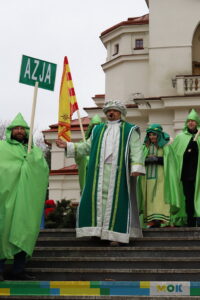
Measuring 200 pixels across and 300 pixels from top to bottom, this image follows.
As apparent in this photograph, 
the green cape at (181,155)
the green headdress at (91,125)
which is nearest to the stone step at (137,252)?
the green cape at (181,155)

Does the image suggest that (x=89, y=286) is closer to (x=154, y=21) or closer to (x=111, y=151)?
(x=111, y=151)

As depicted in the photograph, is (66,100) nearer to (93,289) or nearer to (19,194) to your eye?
(19,194)

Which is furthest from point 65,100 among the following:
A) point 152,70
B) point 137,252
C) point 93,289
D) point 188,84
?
point 152,70

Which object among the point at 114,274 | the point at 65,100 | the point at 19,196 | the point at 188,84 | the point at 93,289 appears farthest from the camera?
the point at 188,84

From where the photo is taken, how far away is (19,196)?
8219mm

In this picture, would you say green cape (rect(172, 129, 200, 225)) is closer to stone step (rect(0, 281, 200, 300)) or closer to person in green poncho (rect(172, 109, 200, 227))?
person in green poncho (rect(172, 109, 200, 227))

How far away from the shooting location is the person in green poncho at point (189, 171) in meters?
11.1

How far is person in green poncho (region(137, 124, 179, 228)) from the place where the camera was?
11.1 meters

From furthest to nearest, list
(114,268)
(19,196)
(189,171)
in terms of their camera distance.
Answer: (189,171) → (114,268) → (19,196)

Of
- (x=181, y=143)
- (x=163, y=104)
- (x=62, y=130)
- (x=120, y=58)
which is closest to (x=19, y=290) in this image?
(x=181, y=143)

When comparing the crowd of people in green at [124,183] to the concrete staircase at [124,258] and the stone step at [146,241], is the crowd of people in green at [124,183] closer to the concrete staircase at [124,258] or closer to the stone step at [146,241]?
the stone step at [146,241]

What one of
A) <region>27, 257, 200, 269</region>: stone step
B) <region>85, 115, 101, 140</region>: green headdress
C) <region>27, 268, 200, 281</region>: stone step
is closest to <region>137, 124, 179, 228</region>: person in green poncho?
<region>85, 115, 101, 140</region>: green headdress

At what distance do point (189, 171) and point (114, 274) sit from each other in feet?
11.1

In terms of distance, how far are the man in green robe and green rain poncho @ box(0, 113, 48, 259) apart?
0.94 metres
